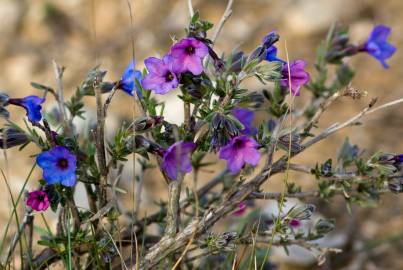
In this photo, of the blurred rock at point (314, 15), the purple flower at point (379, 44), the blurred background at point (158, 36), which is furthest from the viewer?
the blurred rock at point (314, 15)

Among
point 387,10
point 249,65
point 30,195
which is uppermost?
point 387,10

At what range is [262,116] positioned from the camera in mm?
4590

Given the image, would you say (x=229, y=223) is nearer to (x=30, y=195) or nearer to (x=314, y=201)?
(x=314, y=201)

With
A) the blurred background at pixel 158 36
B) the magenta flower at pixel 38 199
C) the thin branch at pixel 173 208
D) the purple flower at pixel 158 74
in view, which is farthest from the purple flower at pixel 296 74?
the blurred background at pixel 158 36

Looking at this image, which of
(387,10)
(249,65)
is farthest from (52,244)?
(387,10)

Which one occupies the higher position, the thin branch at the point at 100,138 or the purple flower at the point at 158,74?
the purple flower at the point at 158,74

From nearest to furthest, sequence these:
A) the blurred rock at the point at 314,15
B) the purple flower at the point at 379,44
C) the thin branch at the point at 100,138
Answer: the thin branch at the point at 100,138 → the purple flower at the point at 379,44 → the blurred rock at the point at 314,15

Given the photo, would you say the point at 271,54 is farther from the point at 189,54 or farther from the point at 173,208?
the point at 173,208

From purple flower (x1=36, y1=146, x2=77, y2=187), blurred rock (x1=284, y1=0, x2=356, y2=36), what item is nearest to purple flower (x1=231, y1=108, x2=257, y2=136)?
purple flower (x1=36, y1=146, x2=77, y2=187)

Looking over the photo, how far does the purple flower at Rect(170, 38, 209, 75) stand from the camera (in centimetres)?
→ 195

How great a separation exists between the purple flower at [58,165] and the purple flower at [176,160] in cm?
28

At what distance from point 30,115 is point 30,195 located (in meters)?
0.28

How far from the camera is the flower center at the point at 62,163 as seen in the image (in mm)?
2020

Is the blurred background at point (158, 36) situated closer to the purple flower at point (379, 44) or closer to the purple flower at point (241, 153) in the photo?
the purple flower at point (379, 44)
